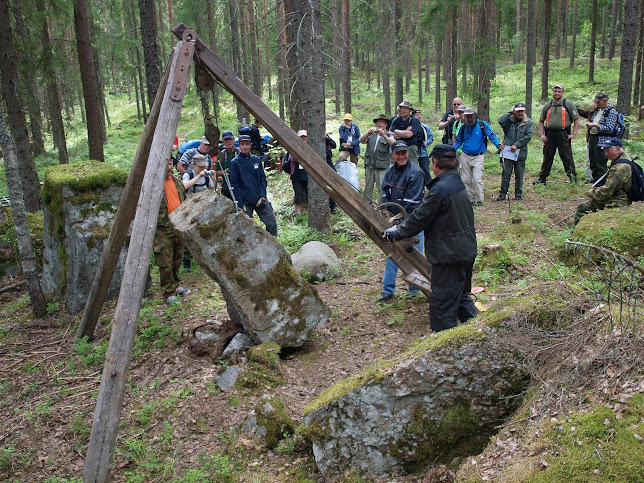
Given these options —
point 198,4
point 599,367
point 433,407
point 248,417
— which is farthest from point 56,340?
point 198,4

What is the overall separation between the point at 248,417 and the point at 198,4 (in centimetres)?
2329

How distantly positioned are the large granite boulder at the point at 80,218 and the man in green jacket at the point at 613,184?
304 inches

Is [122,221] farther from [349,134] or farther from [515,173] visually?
[515,173]

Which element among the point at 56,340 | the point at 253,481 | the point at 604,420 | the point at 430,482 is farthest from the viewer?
the point at 56,340

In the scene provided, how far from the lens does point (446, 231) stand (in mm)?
4883

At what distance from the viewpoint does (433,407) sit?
11.3 ft

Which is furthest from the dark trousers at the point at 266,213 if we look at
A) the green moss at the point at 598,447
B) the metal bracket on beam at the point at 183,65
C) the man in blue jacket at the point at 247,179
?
the green moss at the point at 598,447

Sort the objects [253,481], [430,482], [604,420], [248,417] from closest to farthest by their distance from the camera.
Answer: [604,420] < [430,482] < [253,481] < [248,417]

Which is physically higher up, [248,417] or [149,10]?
[149,10]

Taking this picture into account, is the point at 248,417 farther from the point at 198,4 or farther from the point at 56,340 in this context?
the point at 198,4

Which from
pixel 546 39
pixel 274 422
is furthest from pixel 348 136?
pixel 546 39

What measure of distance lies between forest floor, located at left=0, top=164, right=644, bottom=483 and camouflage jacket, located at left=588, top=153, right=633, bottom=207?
30.7 inches

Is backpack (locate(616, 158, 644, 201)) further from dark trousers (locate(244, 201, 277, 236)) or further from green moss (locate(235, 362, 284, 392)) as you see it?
green moss (locate(235, 362, 284, 392))

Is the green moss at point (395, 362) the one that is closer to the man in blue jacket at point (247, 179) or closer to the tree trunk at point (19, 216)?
the man in blue jacket at point (247, 179)
